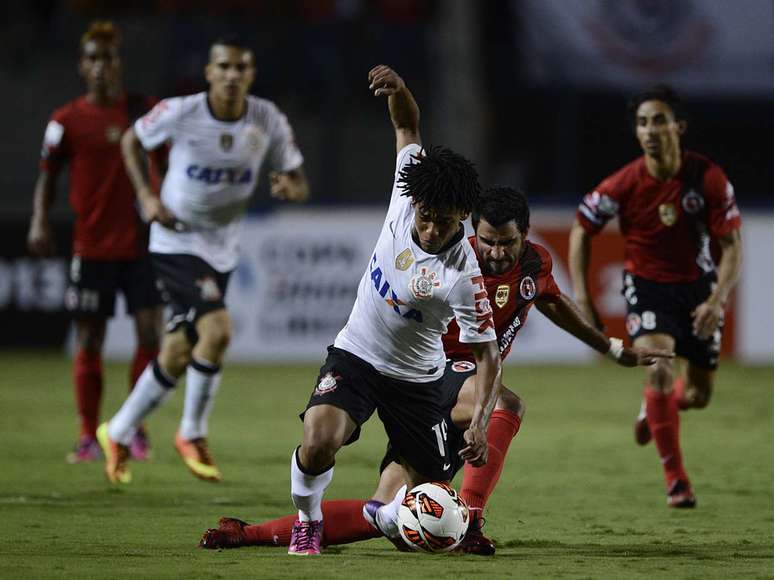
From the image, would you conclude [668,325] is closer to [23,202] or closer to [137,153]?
[137,153]

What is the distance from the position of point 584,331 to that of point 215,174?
277cm

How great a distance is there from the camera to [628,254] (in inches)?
311

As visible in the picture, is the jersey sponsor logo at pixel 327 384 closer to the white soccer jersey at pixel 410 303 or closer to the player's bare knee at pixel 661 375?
the white soccer jersey at pixel 410 303

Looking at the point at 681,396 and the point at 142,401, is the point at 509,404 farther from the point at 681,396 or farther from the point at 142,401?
the point at 681,396

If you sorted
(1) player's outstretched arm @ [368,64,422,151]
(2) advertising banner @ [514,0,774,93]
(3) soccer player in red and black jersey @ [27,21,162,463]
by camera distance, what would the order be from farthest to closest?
(2) advertising banner @ [514,0,774,93] → (3) soccer player in red and black jersey @ [27,21,162,463] → (1) player's outstretched arm @ [368,64,422,151]

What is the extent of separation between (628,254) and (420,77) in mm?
10099

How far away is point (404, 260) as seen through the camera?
17.9 ft

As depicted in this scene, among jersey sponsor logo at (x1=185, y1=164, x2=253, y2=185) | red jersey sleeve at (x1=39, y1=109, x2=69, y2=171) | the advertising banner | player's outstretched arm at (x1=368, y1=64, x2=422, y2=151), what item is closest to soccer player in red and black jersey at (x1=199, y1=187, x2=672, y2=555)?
player's outstretched arm at (x1=368, y1=64, x2=422, y2=151)

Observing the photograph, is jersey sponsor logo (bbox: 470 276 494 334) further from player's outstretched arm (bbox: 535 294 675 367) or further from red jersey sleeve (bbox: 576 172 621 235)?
red jersey sleeve (bbox: 576 172 621 235)

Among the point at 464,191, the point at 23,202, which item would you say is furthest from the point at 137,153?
the point at 23,202

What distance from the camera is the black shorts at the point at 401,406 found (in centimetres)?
557

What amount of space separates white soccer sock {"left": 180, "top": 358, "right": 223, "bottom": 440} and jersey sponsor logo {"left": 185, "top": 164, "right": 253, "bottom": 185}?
3.23 ft

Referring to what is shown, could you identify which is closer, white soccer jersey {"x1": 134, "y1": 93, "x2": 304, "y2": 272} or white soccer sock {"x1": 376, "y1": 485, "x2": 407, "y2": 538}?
white soccer sock {"x1": 376, "y1": 485, "x2": 407, "y2": 538}

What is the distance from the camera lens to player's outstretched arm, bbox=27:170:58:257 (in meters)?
8.75
